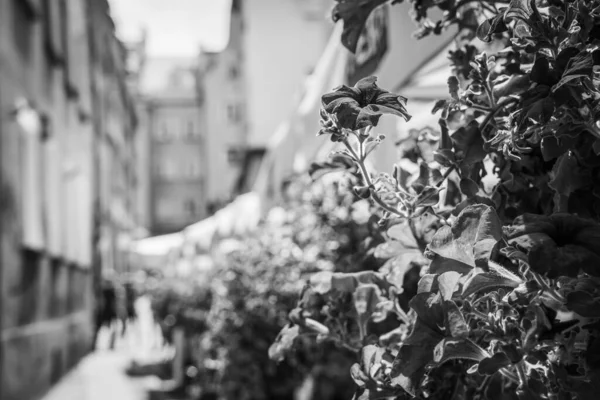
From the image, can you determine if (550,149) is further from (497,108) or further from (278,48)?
(278,48)

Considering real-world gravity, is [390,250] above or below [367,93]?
below

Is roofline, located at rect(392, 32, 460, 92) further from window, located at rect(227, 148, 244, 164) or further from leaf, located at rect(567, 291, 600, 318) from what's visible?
window, located at rect(227, 148, 244, 164)

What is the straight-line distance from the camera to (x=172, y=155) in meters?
53.4

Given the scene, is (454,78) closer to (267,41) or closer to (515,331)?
(515,331)

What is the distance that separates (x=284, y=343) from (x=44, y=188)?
9.83m

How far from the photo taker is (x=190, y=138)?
5297 centimetres

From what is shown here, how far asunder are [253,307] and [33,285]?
5.38 metres

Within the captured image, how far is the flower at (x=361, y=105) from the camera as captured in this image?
3.69ft

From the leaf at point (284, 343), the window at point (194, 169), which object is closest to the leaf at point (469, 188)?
the leaf at point (284, 343)

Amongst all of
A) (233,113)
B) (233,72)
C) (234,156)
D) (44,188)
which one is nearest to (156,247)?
(44,188)

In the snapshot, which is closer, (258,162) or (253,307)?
(253,307)

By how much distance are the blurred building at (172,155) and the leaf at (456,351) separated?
168ft

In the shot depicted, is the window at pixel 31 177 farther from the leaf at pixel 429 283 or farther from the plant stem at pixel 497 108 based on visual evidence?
the leaf at pixel 429 283

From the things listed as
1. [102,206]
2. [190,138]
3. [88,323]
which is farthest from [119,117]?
[190,138]
